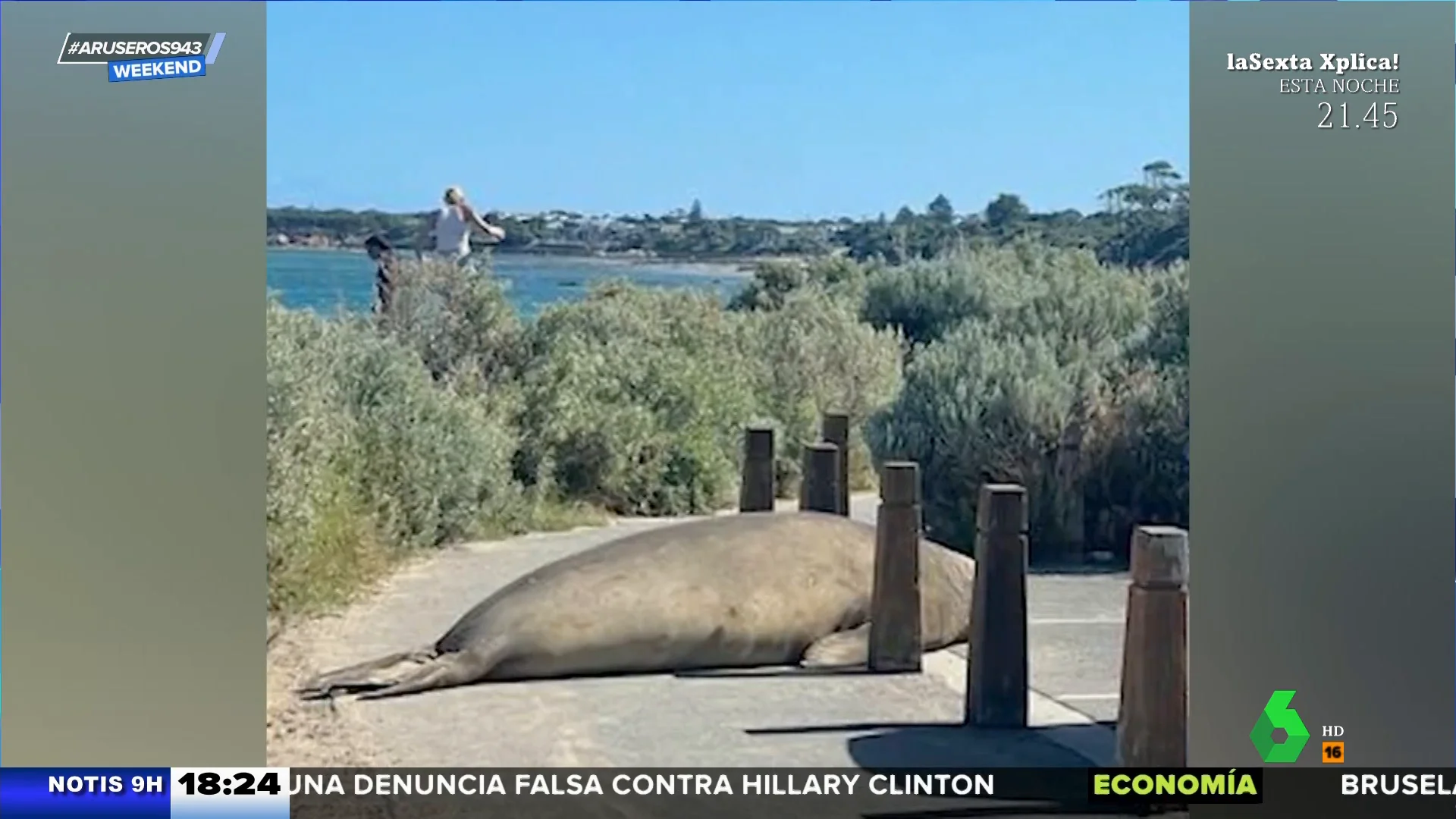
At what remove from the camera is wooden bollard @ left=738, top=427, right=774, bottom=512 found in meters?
5.34

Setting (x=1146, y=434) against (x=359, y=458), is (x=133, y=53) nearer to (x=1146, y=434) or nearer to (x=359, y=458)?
(x=359, y=458)

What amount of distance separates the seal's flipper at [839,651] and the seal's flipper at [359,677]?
903 millimetres

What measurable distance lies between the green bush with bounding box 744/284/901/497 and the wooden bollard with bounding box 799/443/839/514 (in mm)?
645

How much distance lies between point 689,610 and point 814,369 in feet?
8.42

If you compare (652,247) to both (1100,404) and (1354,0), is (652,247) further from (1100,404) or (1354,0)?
(1354,0)

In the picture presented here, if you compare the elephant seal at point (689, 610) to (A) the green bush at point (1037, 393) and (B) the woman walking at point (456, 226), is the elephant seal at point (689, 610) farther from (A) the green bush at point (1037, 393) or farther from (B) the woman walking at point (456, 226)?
(B) the woman walking at point (456, 226)

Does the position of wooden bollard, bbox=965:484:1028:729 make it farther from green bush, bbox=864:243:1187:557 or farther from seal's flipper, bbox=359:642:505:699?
seal's flipper, bbox=359:642:505:699

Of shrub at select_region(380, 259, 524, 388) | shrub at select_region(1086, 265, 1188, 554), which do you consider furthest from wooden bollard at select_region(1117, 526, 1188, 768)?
shrub at select_region(380, 259, 524, 388)

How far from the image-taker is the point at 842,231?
5.62m

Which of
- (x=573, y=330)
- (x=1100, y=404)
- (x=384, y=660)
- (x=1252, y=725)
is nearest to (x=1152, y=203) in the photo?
(x=1100, y=404)

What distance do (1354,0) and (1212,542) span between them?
3.32ft

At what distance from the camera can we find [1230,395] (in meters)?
3.11

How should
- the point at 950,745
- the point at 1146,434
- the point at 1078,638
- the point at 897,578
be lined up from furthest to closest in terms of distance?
the point at 1146,434, the point at 897,578, the point at 1078,638, the point at 950,745

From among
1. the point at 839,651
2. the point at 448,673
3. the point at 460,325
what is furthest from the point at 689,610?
the point at 460,325
